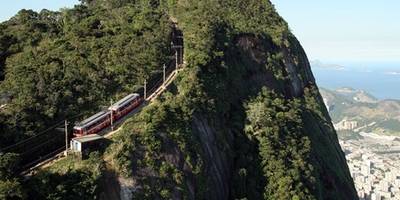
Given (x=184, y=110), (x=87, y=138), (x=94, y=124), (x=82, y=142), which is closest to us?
(x=82, y=142)

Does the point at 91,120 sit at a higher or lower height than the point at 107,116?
lower

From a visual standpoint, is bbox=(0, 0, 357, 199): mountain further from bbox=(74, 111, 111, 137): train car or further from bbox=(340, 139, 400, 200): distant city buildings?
bbox=(340, 139, 400, 200): distant city buildings

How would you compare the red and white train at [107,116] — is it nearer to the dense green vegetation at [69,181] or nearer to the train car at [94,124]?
the train car at [94,124]

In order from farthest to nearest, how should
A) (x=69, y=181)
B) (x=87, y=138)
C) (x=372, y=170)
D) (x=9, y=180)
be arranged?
(x=372, y=170), (x=87, y=138), (x=69, y=181), (x=9, y=180)

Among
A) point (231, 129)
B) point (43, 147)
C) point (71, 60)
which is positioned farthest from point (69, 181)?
point (231, 129)

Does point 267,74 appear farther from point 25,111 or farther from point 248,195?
point 25,111

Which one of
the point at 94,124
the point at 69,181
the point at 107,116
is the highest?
the point at 107,116

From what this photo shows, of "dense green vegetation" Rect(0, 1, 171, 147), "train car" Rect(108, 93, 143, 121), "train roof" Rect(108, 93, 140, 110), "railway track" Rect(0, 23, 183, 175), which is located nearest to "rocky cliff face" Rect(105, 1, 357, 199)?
"train car" Rect(108, 93, 143, 121)

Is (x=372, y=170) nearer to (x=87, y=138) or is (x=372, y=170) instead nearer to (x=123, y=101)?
(x=123, y=101)

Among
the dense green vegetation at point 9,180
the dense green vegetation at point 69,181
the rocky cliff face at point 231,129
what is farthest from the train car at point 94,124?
the dense green vegetation at point 9,180
